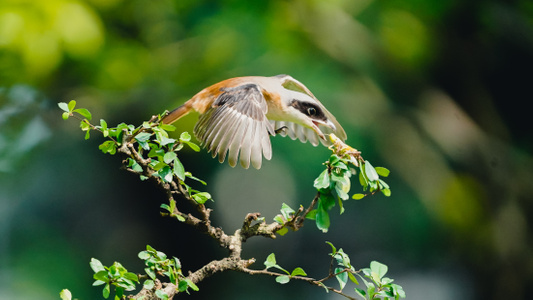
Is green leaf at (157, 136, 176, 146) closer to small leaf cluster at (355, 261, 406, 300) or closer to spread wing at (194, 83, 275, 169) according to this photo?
spread wing at (194, 83, 275, 169)

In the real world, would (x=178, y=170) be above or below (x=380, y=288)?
above

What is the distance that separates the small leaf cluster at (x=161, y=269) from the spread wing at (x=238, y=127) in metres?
0.19

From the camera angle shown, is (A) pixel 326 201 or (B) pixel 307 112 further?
(B) pixel 307 112

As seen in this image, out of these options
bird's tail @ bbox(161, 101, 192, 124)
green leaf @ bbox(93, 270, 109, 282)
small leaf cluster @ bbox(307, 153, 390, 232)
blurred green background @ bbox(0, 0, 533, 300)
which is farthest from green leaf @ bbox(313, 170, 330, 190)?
blurred green background @ bbox(0, 0, 533, 300)

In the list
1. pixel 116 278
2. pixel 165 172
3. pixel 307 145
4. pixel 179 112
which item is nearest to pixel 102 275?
pixel 116 278

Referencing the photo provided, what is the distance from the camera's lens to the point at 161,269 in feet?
2.63

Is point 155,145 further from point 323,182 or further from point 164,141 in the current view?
point 323,182

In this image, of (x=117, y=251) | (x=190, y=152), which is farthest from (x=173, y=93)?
(x=117, y=251)

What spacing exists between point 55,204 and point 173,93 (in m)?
0.80

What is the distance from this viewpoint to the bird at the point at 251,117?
0.98 m

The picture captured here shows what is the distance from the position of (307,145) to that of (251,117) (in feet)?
4.25

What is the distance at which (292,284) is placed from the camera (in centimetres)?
273

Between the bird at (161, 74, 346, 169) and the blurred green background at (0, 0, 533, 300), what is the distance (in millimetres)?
979

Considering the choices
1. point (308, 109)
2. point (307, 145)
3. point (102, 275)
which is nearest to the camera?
point (102, 275)
